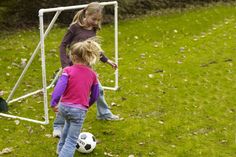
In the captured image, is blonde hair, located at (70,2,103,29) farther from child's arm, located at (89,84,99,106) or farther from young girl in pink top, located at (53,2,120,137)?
child's arm, located at (89,84,99,106)

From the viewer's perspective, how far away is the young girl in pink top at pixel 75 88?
5.16 m

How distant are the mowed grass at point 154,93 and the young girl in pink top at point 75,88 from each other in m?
0.94

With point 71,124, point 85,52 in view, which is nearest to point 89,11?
point 85,52

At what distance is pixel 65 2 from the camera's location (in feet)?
49.6

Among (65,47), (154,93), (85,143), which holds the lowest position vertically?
(154,93)

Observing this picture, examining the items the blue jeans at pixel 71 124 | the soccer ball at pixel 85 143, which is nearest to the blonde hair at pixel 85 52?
the blue jeans at pixel 71 124

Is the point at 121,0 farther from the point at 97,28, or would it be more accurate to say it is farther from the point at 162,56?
the point at 97,28

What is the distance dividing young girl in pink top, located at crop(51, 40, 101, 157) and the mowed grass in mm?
944

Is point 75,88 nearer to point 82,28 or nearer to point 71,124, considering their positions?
point 71,124

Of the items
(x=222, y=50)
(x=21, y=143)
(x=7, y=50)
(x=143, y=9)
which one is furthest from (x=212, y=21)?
(x=21, y=143)

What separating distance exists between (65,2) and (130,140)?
9353 millimetres

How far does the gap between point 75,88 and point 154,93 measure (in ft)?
12.1

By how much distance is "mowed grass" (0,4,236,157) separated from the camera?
6.48 metres

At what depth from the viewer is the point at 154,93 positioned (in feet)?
28.5
